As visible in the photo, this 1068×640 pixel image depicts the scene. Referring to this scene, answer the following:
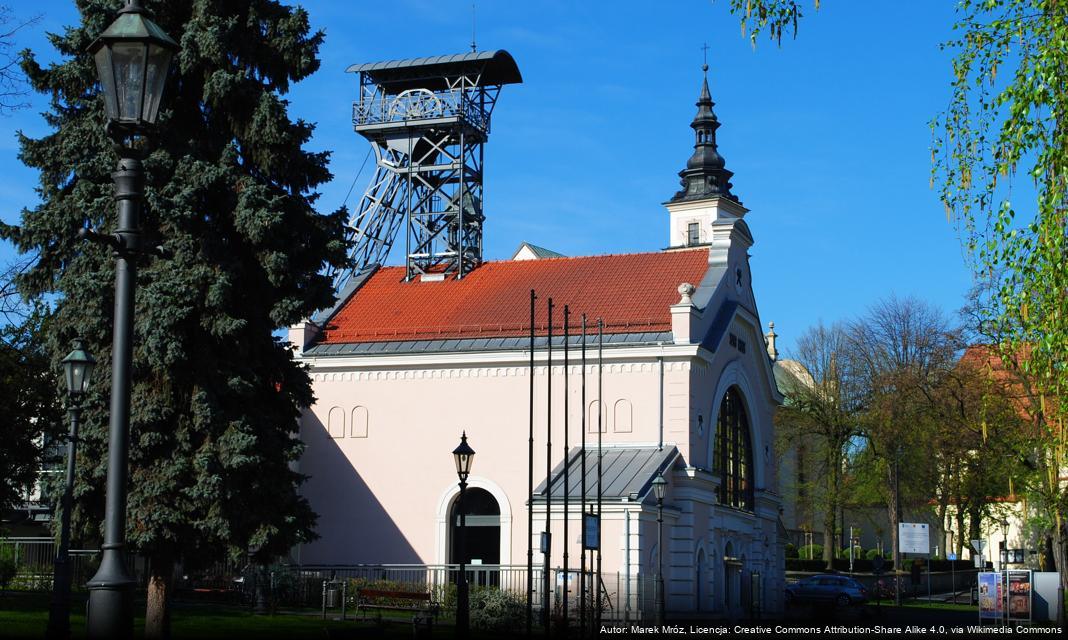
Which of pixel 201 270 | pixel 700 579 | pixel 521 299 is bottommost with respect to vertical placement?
pixel 700 579

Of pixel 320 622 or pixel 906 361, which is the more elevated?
pixel 906 361

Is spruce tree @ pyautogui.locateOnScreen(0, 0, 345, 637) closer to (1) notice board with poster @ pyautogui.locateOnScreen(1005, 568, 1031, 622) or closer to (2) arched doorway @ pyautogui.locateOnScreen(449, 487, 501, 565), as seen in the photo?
(2) arched doorway @ pyautogui.locateOnScreen(449, 487, 501, 565)

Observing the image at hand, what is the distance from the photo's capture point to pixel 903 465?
208 feet

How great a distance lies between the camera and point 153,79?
30.6 feet

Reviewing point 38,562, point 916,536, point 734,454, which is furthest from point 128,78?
point 916,536

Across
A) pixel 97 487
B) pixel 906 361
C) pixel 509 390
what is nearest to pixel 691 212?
pixel 906 361

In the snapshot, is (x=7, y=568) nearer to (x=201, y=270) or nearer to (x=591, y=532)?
(x=201, y=270)

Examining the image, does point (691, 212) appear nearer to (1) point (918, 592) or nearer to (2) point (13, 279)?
(1) point (918, 592)

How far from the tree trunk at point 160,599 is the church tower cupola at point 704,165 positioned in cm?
6329

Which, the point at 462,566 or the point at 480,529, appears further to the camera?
the point at 480,529

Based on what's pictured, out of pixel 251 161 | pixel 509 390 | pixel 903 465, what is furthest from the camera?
pixel 903 465

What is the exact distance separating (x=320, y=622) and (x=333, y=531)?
15.6 m

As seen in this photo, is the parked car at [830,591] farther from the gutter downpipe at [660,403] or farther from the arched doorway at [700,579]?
the gutter downpipe at [660,403]

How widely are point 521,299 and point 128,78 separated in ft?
120
